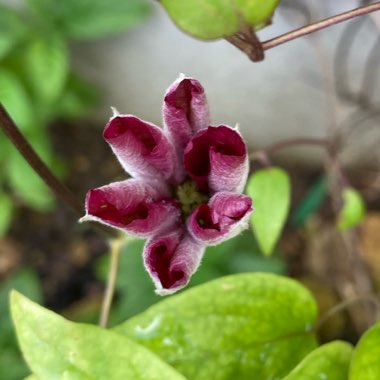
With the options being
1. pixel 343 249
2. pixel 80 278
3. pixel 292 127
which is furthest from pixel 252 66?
pixel 80 278

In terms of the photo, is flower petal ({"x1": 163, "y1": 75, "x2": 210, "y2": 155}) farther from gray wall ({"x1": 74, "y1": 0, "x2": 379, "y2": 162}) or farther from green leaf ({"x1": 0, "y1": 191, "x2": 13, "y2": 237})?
green leaf ({"x1": 0, "y1": 191, "x2": 13, "y2": 237})

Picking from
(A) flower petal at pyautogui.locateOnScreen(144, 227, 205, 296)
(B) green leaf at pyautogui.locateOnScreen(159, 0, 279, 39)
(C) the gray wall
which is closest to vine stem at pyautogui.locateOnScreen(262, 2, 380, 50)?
(B) green leaf at pyautogui.locateOnScreen(159, 0, 279, 39)

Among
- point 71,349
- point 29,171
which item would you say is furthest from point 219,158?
point 29,171

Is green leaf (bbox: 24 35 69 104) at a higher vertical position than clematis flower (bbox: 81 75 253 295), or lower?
lower

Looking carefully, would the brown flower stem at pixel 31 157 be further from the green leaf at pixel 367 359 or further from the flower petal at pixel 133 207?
the green leaf at pixel 367 359

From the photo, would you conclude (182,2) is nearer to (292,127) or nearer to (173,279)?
(173,279)

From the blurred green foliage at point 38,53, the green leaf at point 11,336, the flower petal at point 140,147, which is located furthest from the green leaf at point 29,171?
the flower petal at point 140,147
